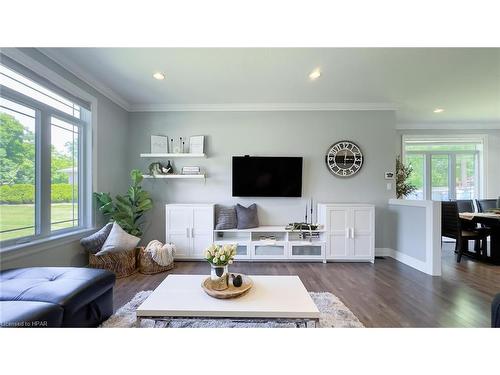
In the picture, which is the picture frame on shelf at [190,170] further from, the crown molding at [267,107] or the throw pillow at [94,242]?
the throw pillow at [94,242]

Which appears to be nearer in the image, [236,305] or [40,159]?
[236,305]

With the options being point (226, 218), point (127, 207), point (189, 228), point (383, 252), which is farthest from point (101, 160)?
point (383, 252)

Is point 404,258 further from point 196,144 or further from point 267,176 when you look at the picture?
point 196,144

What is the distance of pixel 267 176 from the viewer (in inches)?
140

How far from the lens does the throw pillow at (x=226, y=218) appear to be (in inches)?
132

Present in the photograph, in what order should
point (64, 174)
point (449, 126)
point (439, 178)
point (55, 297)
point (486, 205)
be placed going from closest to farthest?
point (55, 297) < point (64, 174) < point (486, 205) < point (449, 126) < point (439, 178)

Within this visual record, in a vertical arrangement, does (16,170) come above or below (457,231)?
above

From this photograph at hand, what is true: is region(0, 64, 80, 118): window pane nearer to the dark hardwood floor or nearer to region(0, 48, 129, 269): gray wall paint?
region(0, 48, 129, 269): gray wall paint

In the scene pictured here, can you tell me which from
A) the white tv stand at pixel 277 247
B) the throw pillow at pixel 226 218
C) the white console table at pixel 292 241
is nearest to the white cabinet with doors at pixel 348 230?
the white console table at pixel 292 241

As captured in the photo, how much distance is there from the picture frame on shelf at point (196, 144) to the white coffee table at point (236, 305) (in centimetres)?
241

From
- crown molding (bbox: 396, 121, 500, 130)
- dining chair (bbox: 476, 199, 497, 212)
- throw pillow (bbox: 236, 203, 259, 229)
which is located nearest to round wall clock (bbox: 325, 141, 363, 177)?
throw pillow (bbox: 236, 203, 259, 229)

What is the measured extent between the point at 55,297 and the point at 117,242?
4.60 feet

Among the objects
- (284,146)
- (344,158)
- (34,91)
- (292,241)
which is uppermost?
(34,91)
